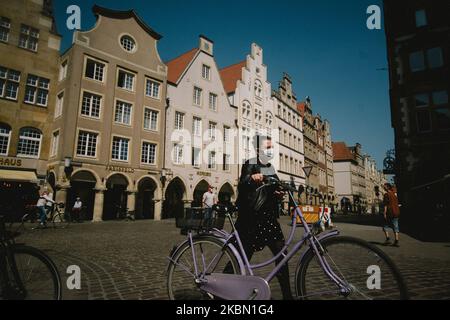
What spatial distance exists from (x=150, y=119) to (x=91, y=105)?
491 centimetres

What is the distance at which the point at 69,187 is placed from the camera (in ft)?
64.1

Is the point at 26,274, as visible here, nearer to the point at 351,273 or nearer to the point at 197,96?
the point at 351,273

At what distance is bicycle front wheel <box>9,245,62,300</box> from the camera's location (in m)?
2.78

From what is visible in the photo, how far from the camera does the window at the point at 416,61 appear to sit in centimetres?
1906

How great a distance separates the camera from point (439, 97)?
1825 centimetres

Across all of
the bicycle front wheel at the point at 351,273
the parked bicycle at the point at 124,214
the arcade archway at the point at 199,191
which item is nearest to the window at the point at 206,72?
the arcade archway at the point at 199,191

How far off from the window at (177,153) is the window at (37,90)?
34.8ft

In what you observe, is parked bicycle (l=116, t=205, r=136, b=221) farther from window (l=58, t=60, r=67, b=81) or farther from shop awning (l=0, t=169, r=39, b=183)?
window (l=58, t=60, r=67, b=81)

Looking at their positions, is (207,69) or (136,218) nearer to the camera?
(136,218)

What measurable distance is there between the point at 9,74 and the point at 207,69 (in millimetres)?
17376

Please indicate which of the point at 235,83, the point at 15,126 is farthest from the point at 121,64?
the point at 235,83
